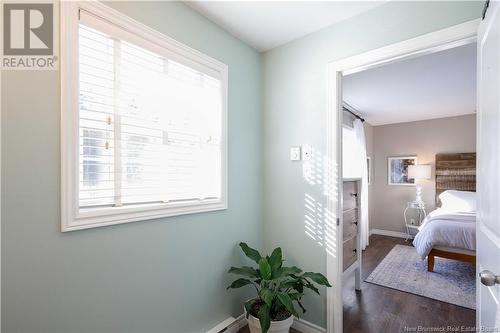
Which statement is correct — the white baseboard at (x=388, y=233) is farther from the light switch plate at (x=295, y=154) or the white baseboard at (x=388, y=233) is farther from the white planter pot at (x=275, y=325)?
the white planter pot at (x=275, y=325)

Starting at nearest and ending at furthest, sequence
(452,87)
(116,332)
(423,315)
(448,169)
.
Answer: (116,332) → (423,315) → (452,87) → (448,169)

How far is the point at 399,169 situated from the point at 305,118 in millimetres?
4294

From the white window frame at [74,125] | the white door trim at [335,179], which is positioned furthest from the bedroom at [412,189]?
the white window frame at [74,125]

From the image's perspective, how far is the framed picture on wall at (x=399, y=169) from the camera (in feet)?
16.9

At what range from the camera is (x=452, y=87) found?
10.5 feet

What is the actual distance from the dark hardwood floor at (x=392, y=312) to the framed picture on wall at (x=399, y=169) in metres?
3.13

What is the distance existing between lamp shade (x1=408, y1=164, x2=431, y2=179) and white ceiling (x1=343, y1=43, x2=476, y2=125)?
0.98 m

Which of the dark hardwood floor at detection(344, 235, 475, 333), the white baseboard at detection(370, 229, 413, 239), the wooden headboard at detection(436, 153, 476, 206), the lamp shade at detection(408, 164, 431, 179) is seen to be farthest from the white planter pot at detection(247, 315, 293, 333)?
the wooden headboard at detection(436, 153, 476, 206)

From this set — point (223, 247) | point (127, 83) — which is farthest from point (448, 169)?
point (127, 83)

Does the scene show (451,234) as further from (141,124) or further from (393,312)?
(141,124)

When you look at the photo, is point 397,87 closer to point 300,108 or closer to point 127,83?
point 300,108

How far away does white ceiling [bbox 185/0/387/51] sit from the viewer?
1633 millimetres

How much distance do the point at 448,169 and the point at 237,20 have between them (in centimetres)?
500

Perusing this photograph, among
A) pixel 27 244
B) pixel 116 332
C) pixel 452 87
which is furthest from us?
pixel 452 87
